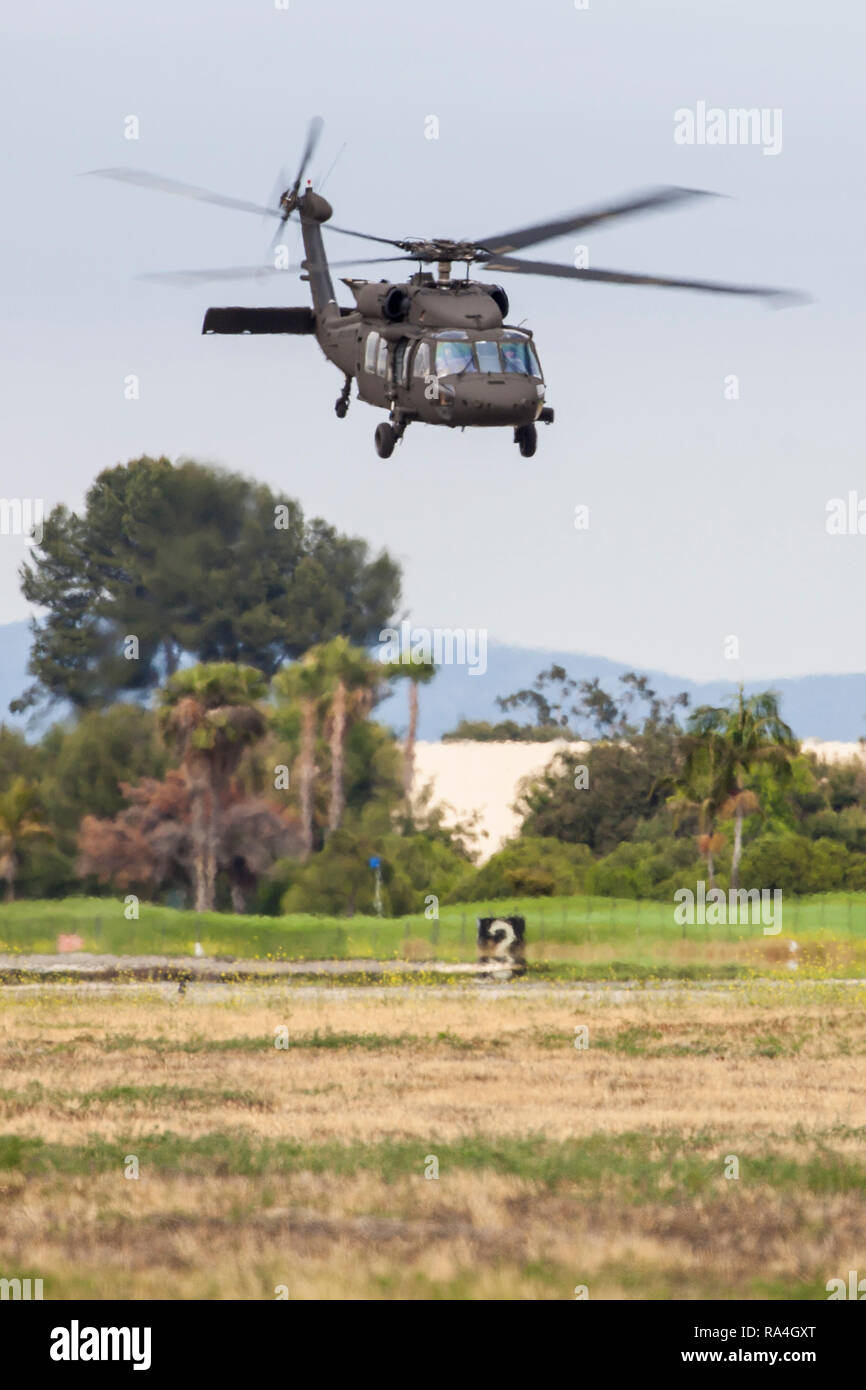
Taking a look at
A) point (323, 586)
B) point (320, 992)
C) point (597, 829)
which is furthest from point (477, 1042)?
point (323, 586)

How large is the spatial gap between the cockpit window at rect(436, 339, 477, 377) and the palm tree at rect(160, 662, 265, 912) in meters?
46.4

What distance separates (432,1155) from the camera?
23.6 m

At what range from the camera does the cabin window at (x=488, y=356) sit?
2914 centimetres

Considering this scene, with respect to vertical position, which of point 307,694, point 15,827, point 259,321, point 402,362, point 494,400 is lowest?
point 15,827

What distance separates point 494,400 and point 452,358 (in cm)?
85

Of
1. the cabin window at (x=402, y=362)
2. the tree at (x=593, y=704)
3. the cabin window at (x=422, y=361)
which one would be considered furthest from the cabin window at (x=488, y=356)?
the tree at (x=593, y=704)

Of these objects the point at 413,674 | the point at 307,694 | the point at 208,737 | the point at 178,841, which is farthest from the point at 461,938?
the point at 413,674

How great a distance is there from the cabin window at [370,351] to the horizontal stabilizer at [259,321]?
2.43 metres

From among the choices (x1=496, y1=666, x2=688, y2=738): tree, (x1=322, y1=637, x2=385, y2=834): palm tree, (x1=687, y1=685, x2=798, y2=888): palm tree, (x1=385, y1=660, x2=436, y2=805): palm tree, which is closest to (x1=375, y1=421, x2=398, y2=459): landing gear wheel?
(x1=687, y1=685, x2=798, y2=888): palm tree

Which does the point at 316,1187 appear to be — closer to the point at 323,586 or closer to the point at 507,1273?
the point at 507,1273

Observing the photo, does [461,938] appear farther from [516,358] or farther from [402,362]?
[516,358]

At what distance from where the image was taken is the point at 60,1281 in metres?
17.2

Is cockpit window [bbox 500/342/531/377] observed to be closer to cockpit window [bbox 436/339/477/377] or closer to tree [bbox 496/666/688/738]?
cockpit window [bbox 436/339/477/377]

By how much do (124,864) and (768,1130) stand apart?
50884 mm
